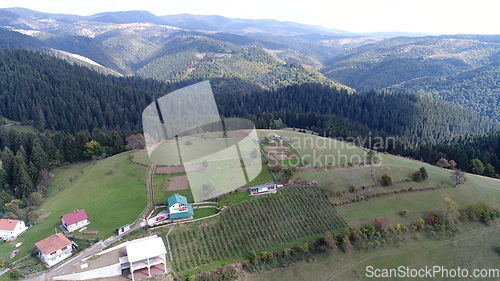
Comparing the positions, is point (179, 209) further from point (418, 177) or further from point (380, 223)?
point (418, 177)

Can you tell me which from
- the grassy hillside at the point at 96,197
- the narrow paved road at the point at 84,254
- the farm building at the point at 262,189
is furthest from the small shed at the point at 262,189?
the grassy hillside at the point at 96,197

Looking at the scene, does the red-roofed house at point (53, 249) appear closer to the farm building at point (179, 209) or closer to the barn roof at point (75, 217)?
the barn roof at point (75, 217)

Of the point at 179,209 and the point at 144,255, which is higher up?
the point at 179,209

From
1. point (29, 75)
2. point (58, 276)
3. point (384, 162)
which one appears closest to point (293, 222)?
point (384, 162)

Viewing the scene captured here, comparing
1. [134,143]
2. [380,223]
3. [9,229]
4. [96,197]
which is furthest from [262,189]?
[134,143]

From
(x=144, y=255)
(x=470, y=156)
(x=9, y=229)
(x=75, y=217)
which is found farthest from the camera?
(x=470, y=156)

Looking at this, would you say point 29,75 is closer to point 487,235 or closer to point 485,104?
point 487,235
